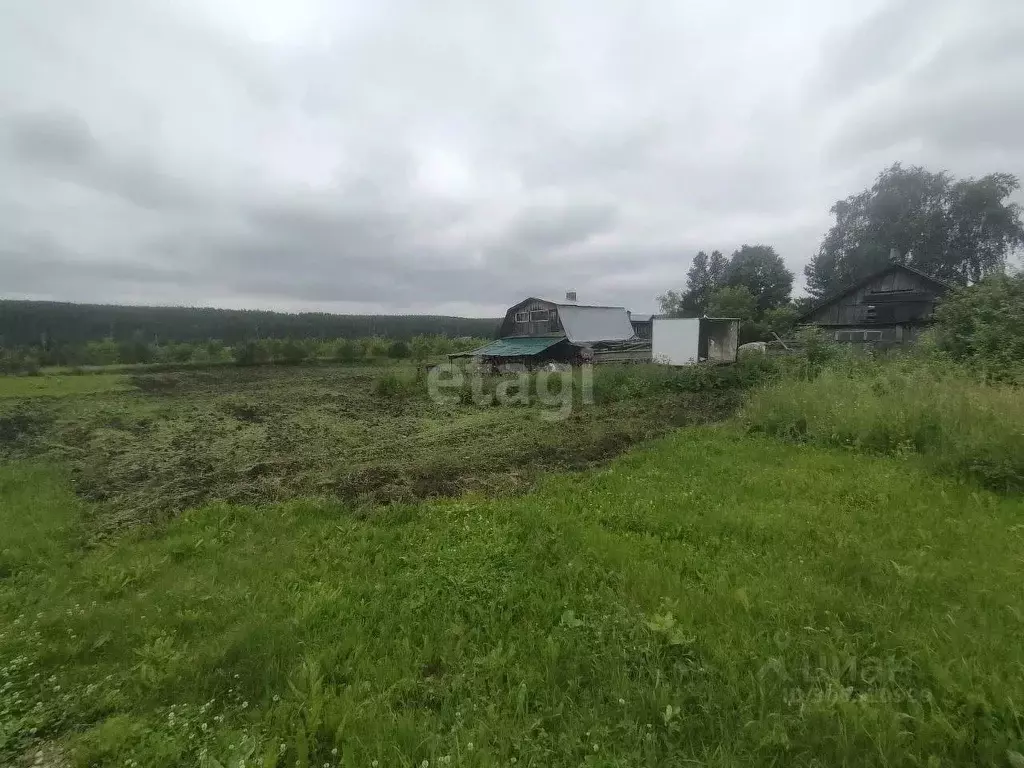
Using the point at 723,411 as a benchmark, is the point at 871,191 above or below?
above

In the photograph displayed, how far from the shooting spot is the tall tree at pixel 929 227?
24984 millimetres

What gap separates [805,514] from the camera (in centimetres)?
439

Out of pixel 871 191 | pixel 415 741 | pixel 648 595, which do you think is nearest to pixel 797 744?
pixel 648 595

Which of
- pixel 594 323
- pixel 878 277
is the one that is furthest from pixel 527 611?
pixel 878 277

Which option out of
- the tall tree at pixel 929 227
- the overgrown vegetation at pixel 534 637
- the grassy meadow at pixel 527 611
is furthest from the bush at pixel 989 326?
the tall tree at pixel 929 227

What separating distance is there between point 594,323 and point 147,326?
110 ft

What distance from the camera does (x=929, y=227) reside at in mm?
26172

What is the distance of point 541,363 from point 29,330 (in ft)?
106

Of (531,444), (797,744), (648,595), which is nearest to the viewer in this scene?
(797,744)

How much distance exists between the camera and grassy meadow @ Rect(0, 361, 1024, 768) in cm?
207

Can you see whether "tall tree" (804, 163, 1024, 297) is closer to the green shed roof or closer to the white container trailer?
the white container trailer

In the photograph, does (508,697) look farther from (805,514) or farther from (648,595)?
(805,514)

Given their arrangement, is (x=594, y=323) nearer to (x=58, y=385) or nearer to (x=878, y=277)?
(x=878, y=277)

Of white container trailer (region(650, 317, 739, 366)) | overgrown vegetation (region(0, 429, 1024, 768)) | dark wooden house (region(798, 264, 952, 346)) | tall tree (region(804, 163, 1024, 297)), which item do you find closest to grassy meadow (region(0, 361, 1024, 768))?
overgrown vegetation (region(0, 429, 1024, 768))
